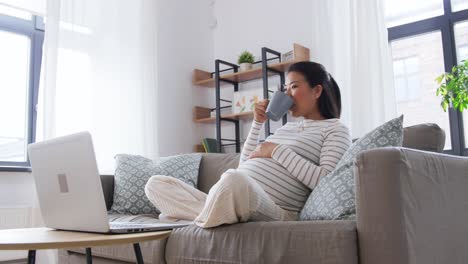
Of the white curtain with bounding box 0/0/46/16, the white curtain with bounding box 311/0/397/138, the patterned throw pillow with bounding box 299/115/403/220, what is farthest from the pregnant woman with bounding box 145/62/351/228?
the white curtain with bounding box 0/0/46/16

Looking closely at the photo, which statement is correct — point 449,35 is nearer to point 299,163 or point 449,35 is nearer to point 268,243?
point 299,163

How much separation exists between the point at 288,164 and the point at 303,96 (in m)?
0.36

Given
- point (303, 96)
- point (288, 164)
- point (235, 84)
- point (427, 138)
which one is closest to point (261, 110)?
point (303, 96)

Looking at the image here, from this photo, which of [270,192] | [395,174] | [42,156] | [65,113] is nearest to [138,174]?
[65,113]

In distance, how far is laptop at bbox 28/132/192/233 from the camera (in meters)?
1.06

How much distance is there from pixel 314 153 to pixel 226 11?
2.61 m

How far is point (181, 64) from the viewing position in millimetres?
3889

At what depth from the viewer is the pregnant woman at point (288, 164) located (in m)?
1.38

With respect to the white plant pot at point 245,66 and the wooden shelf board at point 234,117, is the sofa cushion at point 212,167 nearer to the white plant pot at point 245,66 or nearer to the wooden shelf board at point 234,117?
the wooden shelf board at point 234,117

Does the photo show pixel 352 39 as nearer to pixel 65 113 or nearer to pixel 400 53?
pixel 400 53

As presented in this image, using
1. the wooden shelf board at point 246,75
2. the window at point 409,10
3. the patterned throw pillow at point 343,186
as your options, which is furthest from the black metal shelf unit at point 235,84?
the patterned throw pillow at point 343,186

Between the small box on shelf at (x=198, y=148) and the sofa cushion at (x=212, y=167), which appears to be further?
the small box on shelf at (x=198, y=148)

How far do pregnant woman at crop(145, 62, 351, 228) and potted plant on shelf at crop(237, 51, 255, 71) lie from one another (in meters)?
1.67

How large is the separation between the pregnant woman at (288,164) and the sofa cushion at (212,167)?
0.51m
